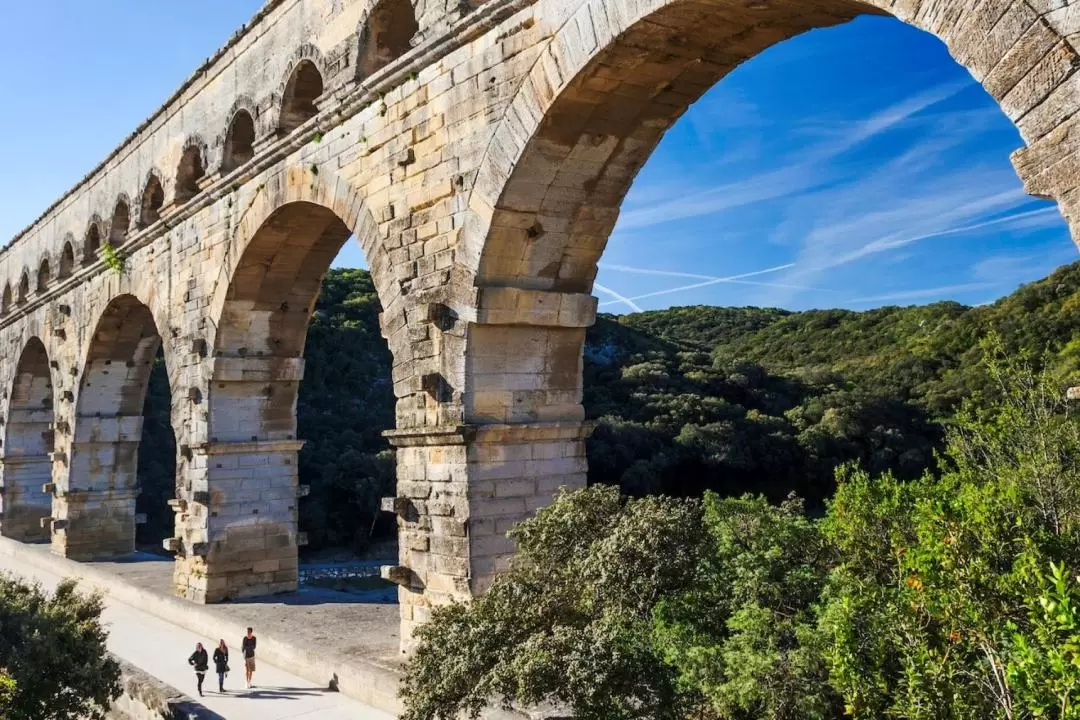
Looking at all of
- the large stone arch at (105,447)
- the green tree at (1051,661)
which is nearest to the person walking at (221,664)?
the green tree at (1051,661)

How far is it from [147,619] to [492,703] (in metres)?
8.16

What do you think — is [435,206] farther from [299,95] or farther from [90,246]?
[90,246]

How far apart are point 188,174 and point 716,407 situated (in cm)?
2015

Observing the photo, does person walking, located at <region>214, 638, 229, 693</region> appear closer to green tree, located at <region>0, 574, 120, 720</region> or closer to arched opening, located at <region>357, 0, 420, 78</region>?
green tree, located at <region>0, 574, 120, 720</region>

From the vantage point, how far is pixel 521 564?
216 inches

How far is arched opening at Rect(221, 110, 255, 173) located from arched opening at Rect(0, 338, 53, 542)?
1159 centimetres

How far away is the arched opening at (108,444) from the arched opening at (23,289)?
5.73 metres

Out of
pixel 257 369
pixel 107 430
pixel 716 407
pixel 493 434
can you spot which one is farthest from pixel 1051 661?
pixel 716 407

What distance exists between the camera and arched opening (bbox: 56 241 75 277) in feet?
56.5

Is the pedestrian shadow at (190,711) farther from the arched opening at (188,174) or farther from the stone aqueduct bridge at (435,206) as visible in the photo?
the arched opening at (188,174)

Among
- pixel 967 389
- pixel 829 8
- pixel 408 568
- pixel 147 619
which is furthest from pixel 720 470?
pixel 829 8

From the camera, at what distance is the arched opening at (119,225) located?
14.4 metres

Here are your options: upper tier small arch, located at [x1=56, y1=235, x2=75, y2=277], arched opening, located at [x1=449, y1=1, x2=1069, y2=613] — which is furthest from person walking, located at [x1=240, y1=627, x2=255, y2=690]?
upper tier small arch, located at [x1=56, y1=235, x2=75, y2=277]

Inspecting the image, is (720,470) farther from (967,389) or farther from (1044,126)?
(1044,126)
